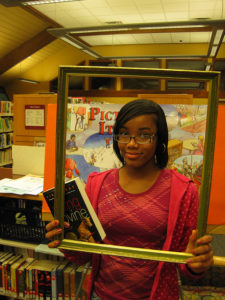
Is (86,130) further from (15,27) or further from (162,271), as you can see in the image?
(15,27)

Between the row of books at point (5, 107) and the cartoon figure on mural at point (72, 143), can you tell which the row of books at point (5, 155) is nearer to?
the row of books at point (5, 107)

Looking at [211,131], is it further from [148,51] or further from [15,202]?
[148,51]

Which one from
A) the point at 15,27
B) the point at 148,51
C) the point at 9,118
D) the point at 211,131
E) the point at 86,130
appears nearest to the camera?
the point at 211,131

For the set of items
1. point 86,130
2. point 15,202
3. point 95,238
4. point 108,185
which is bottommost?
point 15,202

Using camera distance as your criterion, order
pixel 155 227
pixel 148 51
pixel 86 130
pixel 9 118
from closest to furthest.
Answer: pixel 155 227 → pixel 86 130 → pixel 9 118 → pixel 148 51

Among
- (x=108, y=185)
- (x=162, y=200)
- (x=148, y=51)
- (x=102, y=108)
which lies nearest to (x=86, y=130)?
(x=102, y=108)

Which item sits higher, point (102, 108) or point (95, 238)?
point (102, 108)

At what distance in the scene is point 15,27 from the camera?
21.0ft

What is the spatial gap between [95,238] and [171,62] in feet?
26.7

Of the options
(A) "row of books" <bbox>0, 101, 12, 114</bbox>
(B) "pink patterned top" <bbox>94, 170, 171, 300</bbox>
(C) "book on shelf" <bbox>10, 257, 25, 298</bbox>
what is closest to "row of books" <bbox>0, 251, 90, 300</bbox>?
(C) "book on shelf" <bbox>10, 257, 25, 298</bbox>

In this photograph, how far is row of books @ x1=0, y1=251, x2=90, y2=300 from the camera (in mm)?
1864

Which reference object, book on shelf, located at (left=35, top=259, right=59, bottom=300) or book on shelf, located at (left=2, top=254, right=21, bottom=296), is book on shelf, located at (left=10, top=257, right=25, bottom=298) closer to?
book on shelf, located at (left=2, top=254, right=21, bottom=296)

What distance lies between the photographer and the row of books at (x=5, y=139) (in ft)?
20.9

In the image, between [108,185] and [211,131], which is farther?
[108,185]
